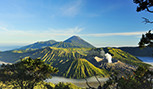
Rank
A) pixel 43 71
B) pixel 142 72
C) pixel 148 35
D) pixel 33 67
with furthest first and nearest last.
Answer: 1. pixel 43 71
2. pixel 33 67
3. pixel 142 72
4. pixel 148 35

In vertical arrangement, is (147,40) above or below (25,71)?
above

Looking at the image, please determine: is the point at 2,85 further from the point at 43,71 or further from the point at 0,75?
the point at 43,71

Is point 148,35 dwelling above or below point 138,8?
below

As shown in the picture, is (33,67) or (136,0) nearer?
(136,0)

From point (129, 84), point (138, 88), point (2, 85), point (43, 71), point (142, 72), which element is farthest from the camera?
point (2, 85)

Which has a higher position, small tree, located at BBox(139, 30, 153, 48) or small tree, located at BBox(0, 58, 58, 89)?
small tree, located at BBox(139, 30, 153, 48)

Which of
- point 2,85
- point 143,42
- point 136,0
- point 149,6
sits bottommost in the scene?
point 2,85

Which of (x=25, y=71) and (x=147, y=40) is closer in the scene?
(x=147, y=40)

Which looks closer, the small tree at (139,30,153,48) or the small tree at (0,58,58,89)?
the small tree at (139,30,153,48)

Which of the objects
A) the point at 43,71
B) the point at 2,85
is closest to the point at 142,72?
the point at 43,71

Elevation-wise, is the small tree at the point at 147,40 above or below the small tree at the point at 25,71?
above

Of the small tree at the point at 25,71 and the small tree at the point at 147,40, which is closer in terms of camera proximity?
the small tree at the point at 147,40
